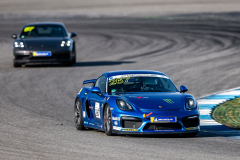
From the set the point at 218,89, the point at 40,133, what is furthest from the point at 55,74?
the point at 40,133

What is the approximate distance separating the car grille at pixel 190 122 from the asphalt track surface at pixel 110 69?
22cm

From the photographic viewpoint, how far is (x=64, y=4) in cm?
6806

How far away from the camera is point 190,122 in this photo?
8.24 metres

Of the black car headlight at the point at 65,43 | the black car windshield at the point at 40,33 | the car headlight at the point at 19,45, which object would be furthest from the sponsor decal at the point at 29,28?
the black car headlight at the point at 65,43

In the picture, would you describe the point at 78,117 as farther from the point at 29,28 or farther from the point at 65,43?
the point at 29,28

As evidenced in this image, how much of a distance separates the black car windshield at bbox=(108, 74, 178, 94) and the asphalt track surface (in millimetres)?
854

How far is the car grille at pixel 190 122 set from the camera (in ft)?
26.8

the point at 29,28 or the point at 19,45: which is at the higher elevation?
the point at 29,28

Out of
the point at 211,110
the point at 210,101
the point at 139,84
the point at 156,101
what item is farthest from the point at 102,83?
the point at 210,101

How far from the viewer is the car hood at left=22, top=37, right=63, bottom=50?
1789cm

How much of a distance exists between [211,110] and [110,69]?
7.47 m

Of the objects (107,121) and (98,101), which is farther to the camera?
(98,101)

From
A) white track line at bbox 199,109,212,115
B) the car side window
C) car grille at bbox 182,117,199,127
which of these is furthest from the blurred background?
white track line at bbox 199,109,212,115

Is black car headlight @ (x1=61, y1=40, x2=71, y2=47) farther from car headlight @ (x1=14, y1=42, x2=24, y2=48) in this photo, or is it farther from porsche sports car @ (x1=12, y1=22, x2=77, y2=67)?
car headlight @ (x1=14, y1=42, x2=24, y2=48)
